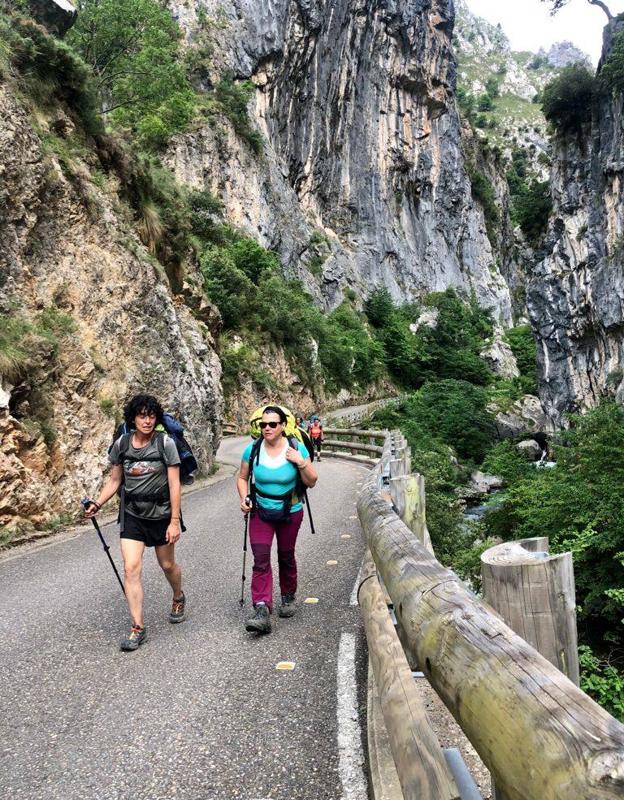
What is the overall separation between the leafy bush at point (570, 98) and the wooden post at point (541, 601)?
41937 millimetres

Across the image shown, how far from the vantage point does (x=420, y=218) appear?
69.2 metres

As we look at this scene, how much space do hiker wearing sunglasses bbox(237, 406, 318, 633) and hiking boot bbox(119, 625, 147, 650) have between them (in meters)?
0.91

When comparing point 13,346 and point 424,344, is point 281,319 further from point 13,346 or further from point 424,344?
point 13,346

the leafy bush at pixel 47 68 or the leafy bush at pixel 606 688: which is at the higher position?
the leafy bush at pixel 47 68

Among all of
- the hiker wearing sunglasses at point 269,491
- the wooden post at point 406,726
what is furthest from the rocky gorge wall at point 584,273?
the wooden post at point 406,726

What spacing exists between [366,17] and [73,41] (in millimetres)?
42759

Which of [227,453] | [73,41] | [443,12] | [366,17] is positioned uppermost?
[443,12]

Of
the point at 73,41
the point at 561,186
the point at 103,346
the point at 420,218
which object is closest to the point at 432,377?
the point at 561,186

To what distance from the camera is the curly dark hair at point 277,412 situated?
15.8 feet

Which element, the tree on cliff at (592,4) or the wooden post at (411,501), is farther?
the tree on cliff at (592,4)

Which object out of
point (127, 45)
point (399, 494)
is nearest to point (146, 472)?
point (399, 494)

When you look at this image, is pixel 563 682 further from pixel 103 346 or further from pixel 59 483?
pixel 103 346

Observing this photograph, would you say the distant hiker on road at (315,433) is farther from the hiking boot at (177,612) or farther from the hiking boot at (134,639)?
the hiking boot at (134,639)

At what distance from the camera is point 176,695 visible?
3.74 meters
